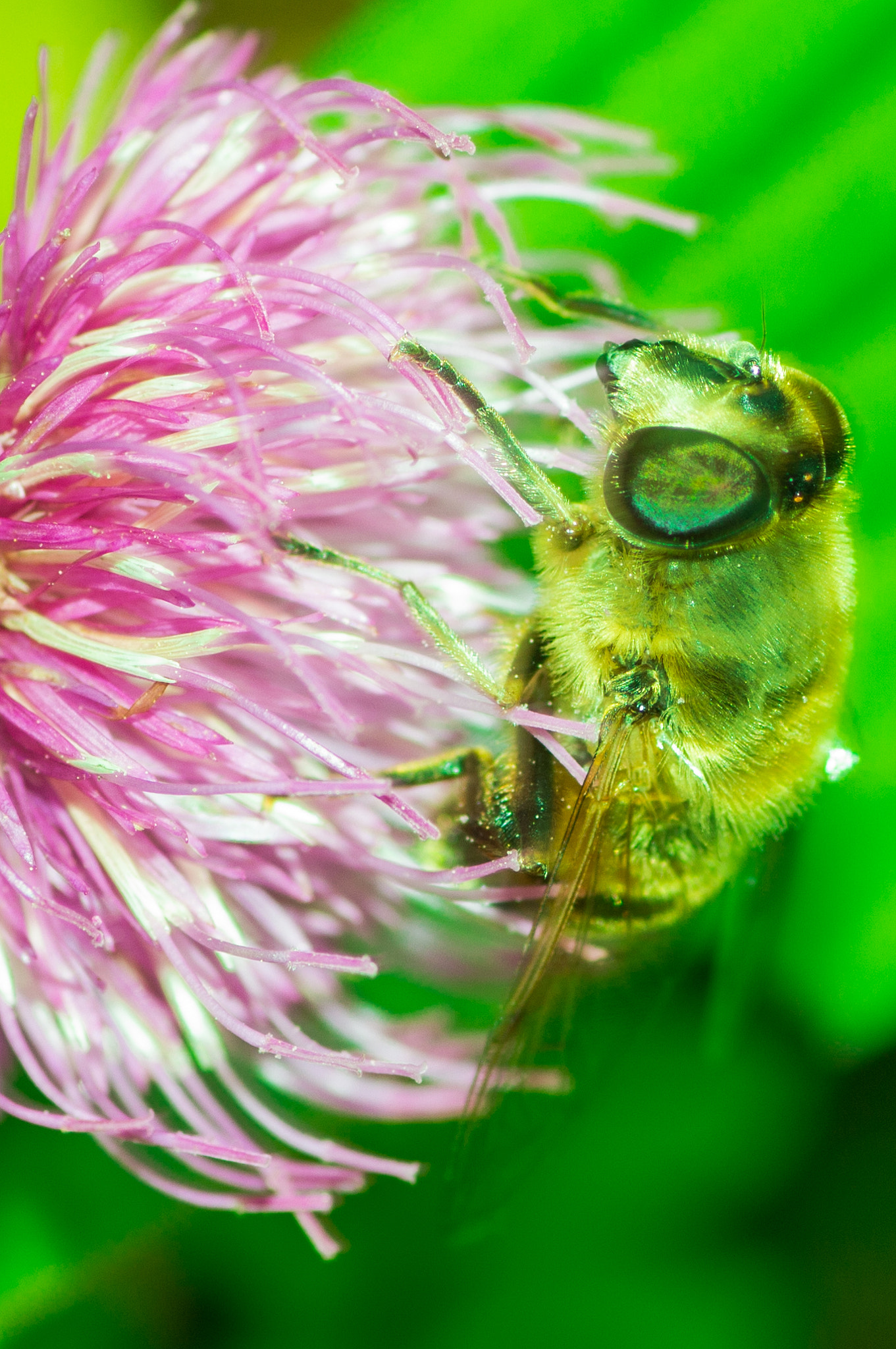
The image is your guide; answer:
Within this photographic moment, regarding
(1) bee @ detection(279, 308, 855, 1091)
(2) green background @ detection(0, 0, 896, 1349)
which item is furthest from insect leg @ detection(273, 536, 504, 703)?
(2) green background @ detection(0, 0, 896, 1349)

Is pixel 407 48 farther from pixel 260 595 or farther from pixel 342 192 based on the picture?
pixel 260 595

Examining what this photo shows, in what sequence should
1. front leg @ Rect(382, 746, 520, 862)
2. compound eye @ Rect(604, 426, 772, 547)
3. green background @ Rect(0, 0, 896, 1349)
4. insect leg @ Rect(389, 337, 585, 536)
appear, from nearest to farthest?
compound eye @ Rect(604, 426, 772, 547)
insect leg @ Rect(389, 337, 585, 536)
front leg @ Rect(382, 746, 520, 862)
green background @ Rect(0, 0, 896, 1349)

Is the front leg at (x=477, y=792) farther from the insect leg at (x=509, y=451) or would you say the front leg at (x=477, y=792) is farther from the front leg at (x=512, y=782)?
the insect leg at (x=509, y=451)

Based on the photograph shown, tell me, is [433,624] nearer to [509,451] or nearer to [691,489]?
[509,451]

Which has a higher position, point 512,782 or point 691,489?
point 691,489

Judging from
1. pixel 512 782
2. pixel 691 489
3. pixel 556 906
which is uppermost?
pixel 691 489

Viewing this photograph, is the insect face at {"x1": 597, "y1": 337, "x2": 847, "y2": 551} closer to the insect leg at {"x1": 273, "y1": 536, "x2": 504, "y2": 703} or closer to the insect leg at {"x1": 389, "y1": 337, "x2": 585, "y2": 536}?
the insect leg at {"x1": 389, "y1": 337, "x2": 585, "y2": 536}

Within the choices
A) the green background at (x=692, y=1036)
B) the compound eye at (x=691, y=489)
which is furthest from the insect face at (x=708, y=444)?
the green background at (x=692, y=1036)

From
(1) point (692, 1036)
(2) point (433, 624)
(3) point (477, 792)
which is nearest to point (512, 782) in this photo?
(3) point (477, 792)
